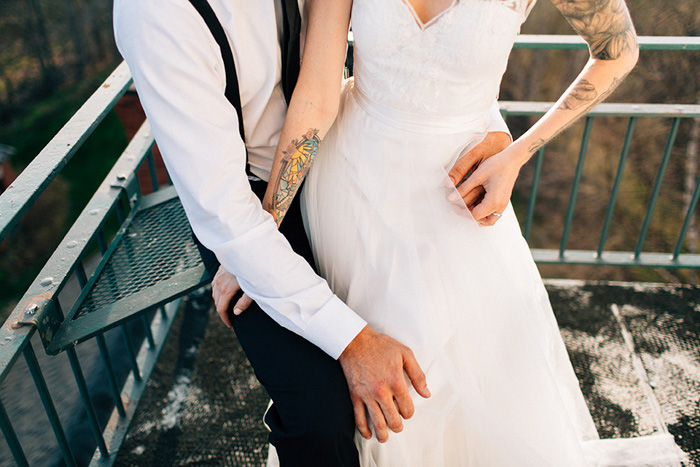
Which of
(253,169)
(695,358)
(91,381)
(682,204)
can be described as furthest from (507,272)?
(682,204)

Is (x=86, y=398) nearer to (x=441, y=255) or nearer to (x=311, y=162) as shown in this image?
(x=311, y=162)

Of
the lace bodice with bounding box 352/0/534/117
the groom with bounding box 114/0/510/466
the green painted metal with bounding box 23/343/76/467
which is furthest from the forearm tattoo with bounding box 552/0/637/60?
the green painted metal with bounding box 23/343/76/467

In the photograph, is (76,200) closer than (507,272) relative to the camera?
No

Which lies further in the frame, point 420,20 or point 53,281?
point 53,281

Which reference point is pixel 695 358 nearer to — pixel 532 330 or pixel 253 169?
pixel 532 330

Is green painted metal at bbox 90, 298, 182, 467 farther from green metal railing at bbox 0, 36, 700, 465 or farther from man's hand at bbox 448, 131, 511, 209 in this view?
man's hand at bbox 448, 131, 511, 209

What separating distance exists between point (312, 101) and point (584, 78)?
710 millimetres

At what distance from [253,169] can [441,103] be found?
1.80 feet

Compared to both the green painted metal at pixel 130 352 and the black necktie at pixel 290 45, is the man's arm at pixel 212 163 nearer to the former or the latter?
the black necktie at pixel 290 45

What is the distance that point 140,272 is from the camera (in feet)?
5.24

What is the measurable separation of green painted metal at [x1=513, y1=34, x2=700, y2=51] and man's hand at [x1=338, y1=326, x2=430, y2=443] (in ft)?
4.21

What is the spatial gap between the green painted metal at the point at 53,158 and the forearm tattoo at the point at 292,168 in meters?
0.54

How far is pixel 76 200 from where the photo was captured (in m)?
11.4

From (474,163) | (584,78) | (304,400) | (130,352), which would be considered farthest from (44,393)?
(584,78)
